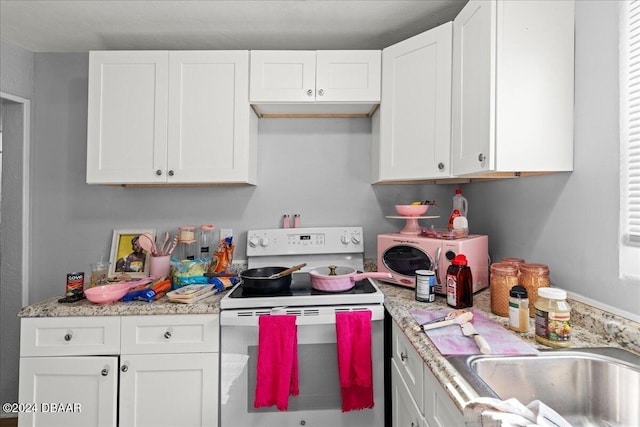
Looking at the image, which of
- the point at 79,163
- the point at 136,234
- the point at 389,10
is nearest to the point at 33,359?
the point at 136,234

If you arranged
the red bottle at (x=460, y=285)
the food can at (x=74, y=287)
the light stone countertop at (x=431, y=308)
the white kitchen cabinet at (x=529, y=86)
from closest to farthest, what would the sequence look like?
the light stone countertop at (x=431, y=308)
the white kitchen cabinet at (x=529, y=86)
the red bottle at (x=460, y=285)
the food can at (x=74, y=287)

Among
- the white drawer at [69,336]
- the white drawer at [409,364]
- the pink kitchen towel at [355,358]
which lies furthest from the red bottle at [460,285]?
the white drawer at [69,336]

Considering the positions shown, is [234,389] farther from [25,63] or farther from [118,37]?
[25,63]

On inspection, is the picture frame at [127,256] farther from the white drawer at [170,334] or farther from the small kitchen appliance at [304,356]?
the small kitchen appliance at [304,356]

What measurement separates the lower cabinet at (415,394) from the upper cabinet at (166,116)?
50.9 inches

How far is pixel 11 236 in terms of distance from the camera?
6.72 feet

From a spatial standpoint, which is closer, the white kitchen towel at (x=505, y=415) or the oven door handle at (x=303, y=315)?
the white kitchen towel at (x=505, y=415)

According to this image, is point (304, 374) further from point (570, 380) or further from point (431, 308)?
point (570, 380)

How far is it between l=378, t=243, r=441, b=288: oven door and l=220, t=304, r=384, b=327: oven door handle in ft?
0.91

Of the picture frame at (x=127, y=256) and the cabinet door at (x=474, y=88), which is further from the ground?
the cabinet door at (x=474, y=88)

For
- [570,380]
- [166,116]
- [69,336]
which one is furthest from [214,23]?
[570,380]

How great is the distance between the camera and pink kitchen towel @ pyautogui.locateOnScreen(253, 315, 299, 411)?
1450 millimetres

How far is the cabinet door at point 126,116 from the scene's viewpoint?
5.94 feet

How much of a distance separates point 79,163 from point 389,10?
2142 millimetres
